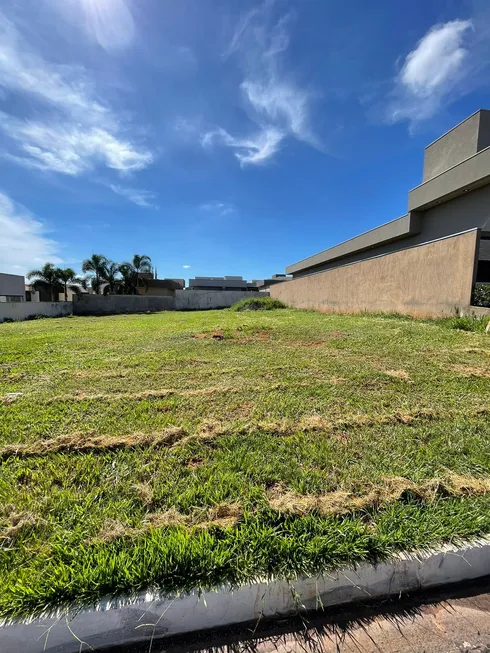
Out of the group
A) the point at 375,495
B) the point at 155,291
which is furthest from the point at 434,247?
the point at 155,291

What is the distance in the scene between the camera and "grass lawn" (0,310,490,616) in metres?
1.30

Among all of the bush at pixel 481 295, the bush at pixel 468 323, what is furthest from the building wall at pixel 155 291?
the bush at pixel 481 295

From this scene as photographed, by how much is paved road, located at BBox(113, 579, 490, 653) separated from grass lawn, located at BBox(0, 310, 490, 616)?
0.18 meters

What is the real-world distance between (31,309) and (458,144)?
27.2 meters

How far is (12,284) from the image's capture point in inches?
934

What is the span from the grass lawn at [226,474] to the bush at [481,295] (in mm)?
4196

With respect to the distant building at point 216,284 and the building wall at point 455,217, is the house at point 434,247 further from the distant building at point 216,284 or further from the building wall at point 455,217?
the distant building at point 216,284

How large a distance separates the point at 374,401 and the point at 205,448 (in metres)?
1.87

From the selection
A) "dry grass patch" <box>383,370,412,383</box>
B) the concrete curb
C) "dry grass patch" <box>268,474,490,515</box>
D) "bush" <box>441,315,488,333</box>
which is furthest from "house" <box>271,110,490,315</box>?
the concrete curb

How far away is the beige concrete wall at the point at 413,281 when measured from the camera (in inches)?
293

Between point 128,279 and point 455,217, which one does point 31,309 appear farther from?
point 455,217

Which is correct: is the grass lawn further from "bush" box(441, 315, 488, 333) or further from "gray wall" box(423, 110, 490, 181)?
"gray wall" box(423, 110, 490, 181)

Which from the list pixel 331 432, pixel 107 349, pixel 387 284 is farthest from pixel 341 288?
pixel 331 432

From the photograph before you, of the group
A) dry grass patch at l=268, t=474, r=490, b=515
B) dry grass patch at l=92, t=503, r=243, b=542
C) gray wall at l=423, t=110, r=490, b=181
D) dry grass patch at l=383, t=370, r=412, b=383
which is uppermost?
gray wall at l=423, t=110, r=490, b=181
